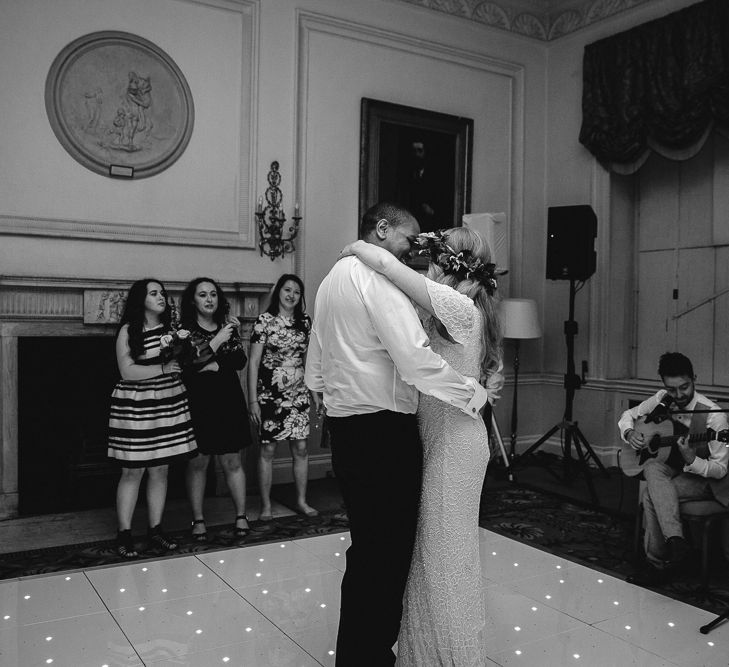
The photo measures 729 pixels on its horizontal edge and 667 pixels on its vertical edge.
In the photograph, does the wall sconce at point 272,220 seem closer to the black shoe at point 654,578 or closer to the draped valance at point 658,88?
the draped valance at point 658,88

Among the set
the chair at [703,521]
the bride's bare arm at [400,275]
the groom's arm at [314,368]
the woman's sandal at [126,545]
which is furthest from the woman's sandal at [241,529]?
the bride's bare arm at [400,275]

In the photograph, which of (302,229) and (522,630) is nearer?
(522,630)

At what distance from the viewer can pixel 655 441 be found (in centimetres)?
362

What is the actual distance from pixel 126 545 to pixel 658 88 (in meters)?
4.79

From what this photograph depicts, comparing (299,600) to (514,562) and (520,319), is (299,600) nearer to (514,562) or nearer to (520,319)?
(514,562)

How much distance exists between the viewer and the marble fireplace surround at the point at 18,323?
14.5 ft

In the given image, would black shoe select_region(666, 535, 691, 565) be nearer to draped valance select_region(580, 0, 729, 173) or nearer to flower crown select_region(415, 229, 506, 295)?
flower crown select_region(415, 229, 506, 295)

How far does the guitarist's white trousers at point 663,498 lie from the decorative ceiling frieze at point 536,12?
Answer: 160 inches

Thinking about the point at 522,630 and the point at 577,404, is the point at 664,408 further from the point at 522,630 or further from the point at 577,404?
the point at 577,404

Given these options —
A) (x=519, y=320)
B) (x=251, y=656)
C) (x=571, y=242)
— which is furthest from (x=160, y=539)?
(x=571, y=242)

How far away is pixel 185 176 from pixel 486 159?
2660 millimetres

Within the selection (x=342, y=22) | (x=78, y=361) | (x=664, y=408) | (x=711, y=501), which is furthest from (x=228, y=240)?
(x=711, y=501)

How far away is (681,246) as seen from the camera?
5.93 meters

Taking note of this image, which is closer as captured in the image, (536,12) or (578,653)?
(578,653)
